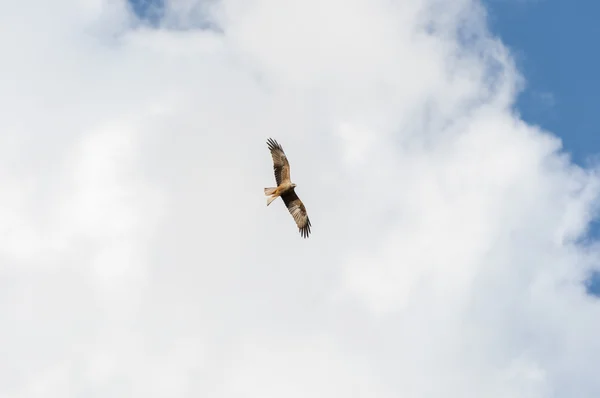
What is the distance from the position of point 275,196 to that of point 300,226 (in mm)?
3976

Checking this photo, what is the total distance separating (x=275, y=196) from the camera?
5612cm

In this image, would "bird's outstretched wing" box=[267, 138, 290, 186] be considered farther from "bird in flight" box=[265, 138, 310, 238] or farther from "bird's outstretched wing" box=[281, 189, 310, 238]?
"bird's outstretched wing" box=[281, 189, 310, 238]

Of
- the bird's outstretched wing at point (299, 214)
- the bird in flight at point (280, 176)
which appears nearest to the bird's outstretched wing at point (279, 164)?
the bird in flight at point (280, 176)

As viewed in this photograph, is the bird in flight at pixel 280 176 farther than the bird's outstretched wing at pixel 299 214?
No

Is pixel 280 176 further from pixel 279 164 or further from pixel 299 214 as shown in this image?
pixel 299 214

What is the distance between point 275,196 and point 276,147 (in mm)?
3114

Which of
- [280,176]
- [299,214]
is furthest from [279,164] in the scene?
[299,214]

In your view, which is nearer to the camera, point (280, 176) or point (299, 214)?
point (280, 176)

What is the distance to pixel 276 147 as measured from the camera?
5638 centimetres

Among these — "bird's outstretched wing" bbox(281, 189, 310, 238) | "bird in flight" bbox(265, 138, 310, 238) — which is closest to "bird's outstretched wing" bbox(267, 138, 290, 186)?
"bird in flight" bbox(265, 138, 310, 238)

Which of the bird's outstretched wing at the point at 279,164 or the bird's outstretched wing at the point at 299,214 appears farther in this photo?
the bird's outstretched wing at the point at 299,214

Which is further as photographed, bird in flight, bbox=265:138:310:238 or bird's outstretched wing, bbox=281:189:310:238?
bird's outstretched wing, bbox=281:189:310:238

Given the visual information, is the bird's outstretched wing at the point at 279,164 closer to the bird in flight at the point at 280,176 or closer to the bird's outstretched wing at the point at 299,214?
the bird in flight at the point at 280,176

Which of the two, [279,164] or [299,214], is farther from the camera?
[299,214]
